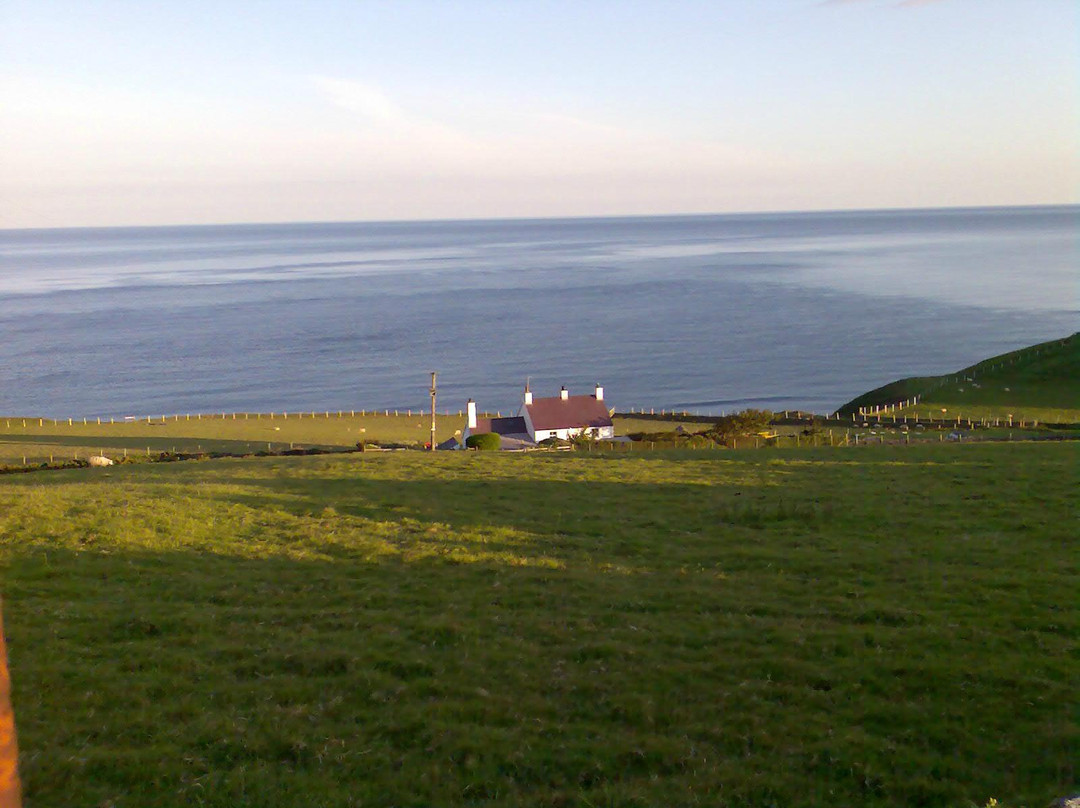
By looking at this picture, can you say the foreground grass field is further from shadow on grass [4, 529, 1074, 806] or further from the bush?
the bush

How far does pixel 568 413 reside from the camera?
6134cm

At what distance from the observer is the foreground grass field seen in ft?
30.5

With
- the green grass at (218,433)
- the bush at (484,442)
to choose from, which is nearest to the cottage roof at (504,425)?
the green grass at (218,433)

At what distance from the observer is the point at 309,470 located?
102 feet

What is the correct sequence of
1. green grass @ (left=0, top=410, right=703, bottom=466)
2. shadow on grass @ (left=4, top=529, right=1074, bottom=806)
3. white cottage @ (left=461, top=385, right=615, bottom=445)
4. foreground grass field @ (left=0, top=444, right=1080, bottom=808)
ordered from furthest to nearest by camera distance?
white cottage @ (left=461, top=385, right=615, bottom=445) < green grass @ (left=0, top=410, right=703, bottom=466) < foreground grass field @ (left=0, top=444, right=1080, bottom=808) < shadow on grass @ (left=4, top=529, right=1074, bottom=806)

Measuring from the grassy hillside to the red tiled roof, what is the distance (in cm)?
2043

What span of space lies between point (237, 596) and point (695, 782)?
9082 mm

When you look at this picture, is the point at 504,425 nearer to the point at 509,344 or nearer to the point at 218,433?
the point at 218,433

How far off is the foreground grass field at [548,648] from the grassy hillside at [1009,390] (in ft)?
136

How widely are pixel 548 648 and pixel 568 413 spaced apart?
48503 millimetres

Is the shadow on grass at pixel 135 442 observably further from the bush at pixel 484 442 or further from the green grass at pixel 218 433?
the bush at pixel 484 442

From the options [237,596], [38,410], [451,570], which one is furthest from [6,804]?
[38,410]

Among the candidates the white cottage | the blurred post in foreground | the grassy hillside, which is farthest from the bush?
the blurred post in foreground

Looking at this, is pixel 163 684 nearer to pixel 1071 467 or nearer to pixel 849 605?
pixel 849 605
